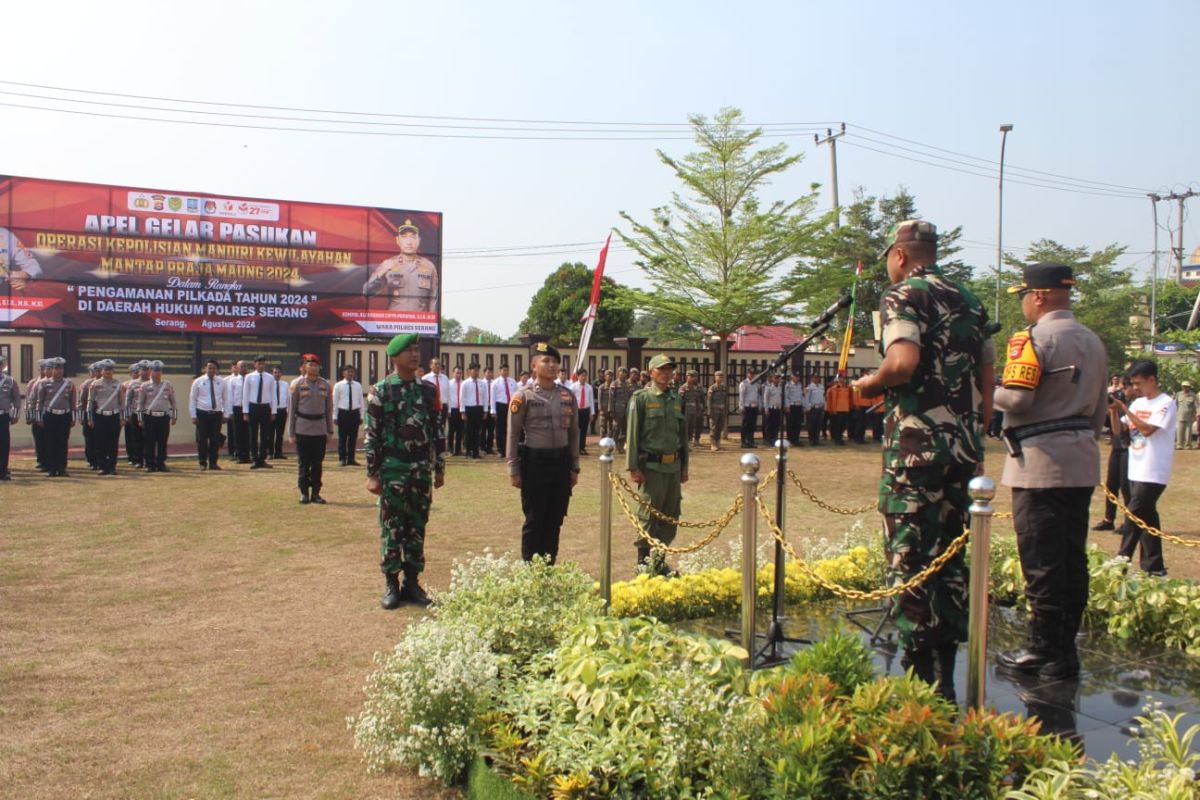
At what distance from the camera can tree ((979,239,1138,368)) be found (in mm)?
33125

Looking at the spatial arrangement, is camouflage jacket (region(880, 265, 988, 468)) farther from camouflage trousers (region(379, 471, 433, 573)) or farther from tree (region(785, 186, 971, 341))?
tree (region(785, 186, 971, 341))

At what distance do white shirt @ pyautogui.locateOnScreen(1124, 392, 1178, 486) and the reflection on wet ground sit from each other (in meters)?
2.58

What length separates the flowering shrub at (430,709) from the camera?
3979mm

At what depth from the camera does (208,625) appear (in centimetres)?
634

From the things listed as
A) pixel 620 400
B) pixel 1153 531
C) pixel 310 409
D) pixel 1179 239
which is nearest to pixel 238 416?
pixel 310 409

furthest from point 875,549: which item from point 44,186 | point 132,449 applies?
point 44,186

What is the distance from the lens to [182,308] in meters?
20.8

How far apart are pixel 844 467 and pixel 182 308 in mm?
14793

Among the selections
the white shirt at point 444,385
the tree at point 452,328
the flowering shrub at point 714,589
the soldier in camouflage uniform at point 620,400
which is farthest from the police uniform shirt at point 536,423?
the tree at point 452,328

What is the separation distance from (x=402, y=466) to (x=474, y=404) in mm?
12622

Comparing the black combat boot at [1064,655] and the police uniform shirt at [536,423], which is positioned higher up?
the police uniform shirt at [536,423]

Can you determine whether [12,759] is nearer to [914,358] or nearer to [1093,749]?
[914,358]

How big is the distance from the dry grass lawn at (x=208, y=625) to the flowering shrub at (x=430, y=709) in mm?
121

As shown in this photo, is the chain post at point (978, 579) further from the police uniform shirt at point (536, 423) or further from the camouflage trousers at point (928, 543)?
the police uniform shirt at point (536, 423)
